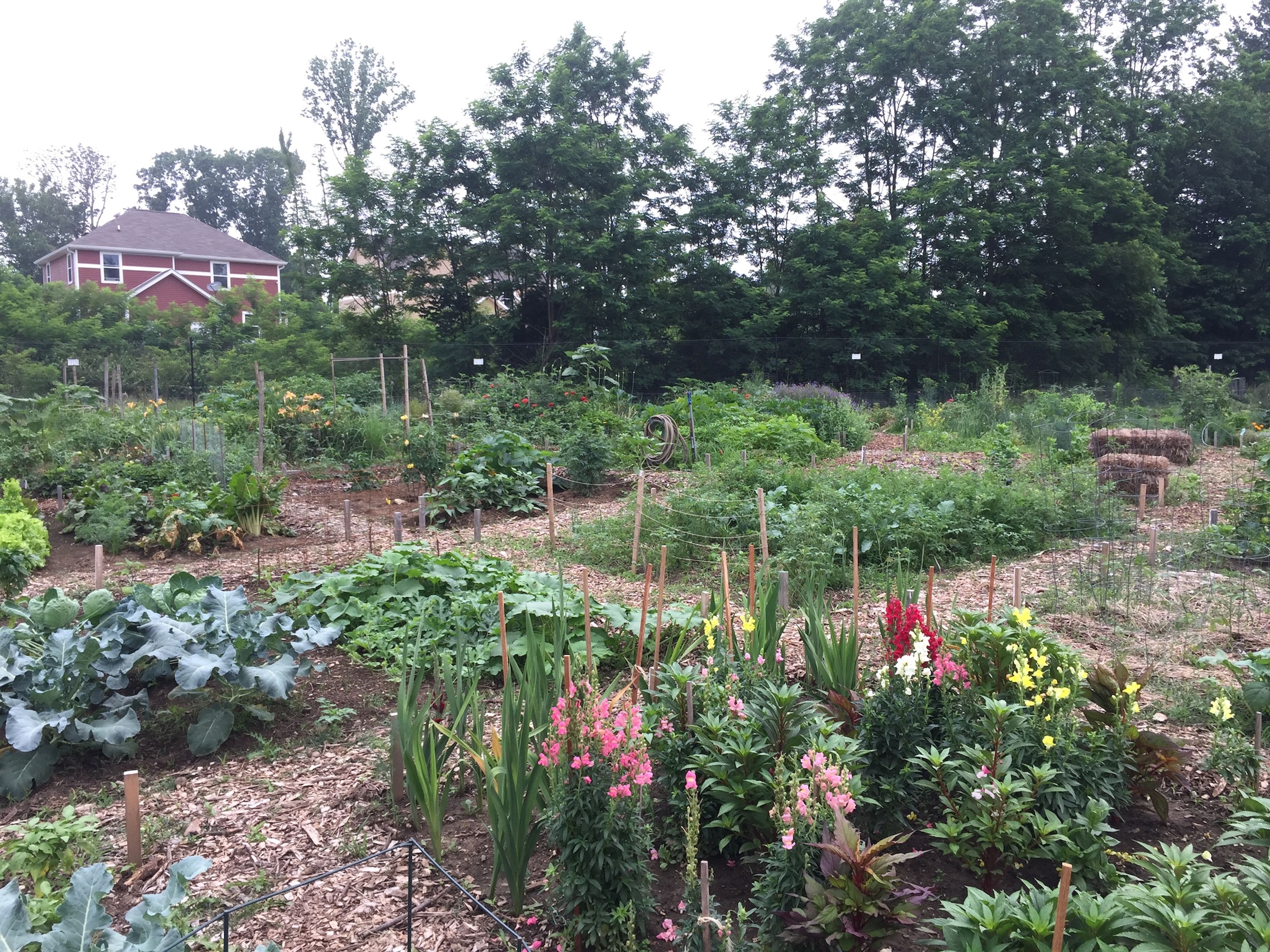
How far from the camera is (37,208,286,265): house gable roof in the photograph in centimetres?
3028

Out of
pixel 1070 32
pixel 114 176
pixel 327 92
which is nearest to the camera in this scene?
pixel 1070 32

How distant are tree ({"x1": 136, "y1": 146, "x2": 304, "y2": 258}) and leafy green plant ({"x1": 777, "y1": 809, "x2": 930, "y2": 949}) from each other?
49954 millimetres

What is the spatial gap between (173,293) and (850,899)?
3337cm

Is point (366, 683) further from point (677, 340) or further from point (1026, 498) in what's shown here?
point (677, 340)

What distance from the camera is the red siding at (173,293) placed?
29188 millimetres

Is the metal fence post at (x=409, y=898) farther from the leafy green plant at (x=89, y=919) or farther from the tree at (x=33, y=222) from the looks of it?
the tree at (x=33, y=222)

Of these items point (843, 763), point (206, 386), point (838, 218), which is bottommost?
point (843, 763)

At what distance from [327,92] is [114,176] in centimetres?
1973

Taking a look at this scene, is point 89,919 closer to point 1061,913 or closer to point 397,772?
point 397,772

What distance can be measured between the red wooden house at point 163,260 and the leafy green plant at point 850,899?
30258 mm

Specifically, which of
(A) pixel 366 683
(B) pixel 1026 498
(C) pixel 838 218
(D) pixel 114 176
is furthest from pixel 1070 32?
(D) pixel 114 176

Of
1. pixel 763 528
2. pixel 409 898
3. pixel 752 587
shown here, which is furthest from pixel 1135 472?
pixel 409 898

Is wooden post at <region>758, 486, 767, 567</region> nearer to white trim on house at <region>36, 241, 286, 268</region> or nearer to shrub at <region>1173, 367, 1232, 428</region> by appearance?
shrub at <region>1173, 367, 1232, 428</region>

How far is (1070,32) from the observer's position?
2478cm
